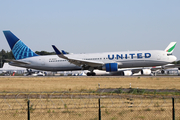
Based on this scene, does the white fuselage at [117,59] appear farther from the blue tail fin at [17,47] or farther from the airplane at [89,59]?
the blue tail fin at [17,47]

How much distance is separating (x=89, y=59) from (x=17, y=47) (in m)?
14.0

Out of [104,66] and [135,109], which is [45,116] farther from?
[104,66]

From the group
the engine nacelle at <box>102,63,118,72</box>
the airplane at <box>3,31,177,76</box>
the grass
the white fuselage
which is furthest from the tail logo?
the engine nacelle at <box>102,63,118,72</box>

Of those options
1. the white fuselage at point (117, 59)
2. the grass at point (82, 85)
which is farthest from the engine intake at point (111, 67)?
the grass at point (82, 85)

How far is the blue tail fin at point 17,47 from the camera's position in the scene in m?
46.7

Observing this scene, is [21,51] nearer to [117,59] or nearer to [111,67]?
[111,67]

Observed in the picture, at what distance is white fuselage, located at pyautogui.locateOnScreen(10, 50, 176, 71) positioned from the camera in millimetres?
42656

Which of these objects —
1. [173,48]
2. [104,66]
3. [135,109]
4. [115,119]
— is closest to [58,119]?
[115,119]

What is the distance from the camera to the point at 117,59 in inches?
1698

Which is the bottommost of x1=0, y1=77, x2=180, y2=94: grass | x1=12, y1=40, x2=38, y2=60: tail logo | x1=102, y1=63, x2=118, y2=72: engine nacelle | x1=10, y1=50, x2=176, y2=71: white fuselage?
x1=0, y1=77, x2=180, y2=94: grass

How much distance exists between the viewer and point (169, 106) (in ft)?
50.1

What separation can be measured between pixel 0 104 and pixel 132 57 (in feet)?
96.5

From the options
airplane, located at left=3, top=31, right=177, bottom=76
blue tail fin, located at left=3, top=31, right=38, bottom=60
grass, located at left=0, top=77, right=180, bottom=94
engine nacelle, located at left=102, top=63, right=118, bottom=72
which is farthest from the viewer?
blue tail fin, located at left=3, top=31, right=38, bottom=60

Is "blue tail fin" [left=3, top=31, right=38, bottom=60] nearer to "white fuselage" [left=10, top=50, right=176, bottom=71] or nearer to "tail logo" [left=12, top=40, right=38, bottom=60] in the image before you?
"tail logo" [left=12, top=40, right=38, bottom=60]
